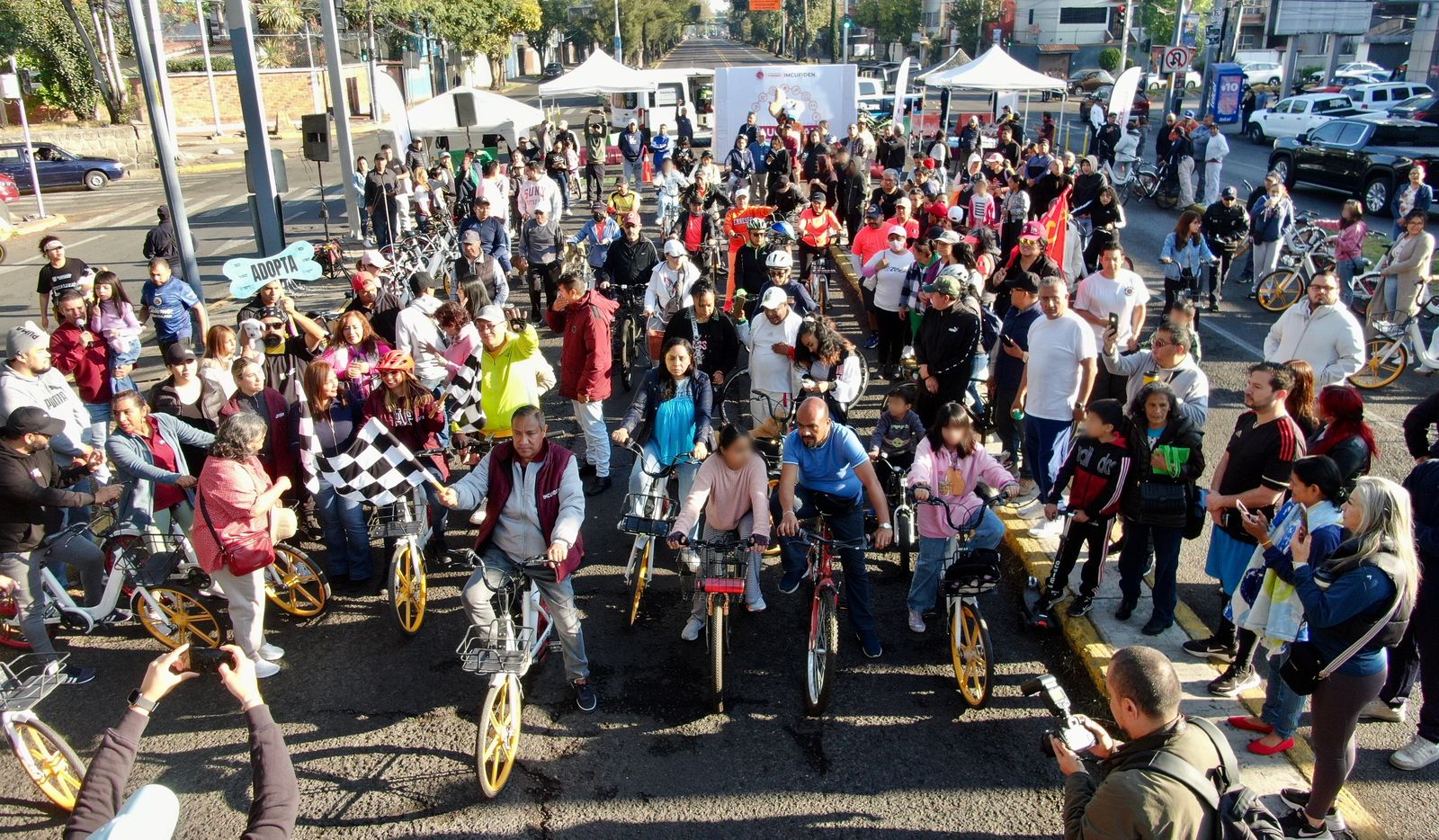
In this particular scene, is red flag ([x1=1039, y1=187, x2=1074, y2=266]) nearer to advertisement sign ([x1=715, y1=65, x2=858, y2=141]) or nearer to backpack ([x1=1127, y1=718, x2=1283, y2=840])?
backpack ([x1=1127, y1=718, x2=1283, y2=840])

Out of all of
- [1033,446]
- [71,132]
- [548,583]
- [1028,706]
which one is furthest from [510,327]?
[71,132]

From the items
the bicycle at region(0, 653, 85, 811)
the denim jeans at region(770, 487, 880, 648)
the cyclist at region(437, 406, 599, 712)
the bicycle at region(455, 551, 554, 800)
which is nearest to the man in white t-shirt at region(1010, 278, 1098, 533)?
the denim jeans at region(770, 487, 880, 648)

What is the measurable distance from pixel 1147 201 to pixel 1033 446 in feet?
55.0

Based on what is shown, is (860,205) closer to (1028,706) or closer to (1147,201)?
(1147,201)

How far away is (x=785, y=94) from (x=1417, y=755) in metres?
21.4

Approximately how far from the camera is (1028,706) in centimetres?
547

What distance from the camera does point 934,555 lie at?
5898 millimetres

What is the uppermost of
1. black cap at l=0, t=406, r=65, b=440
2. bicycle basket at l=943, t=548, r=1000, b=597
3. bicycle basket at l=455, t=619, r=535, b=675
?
black cap at l=0, t=406, r=65, b=440

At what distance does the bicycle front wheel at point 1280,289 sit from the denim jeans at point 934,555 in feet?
30.6

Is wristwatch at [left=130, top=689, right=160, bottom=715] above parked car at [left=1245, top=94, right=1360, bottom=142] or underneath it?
underneath

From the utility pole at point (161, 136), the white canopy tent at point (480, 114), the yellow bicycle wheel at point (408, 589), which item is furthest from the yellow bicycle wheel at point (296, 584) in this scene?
the white canopy tent at point (480, 114)

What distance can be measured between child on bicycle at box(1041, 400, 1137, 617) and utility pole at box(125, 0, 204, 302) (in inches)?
425

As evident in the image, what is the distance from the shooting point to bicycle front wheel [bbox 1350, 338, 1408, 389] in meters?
10.0

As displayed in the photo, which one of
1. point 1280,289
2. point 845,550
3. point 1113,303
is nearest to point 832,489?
point 845,550
